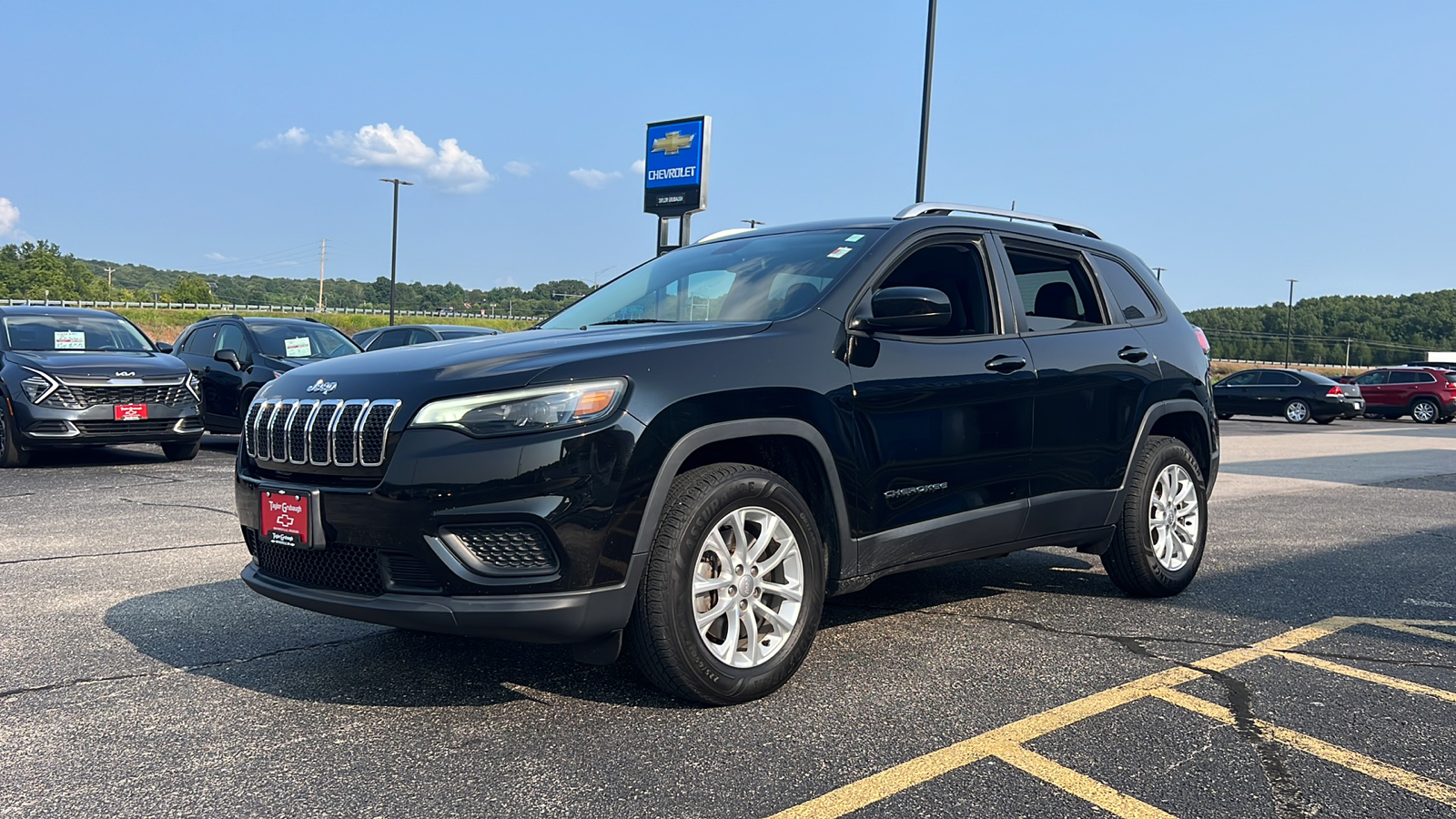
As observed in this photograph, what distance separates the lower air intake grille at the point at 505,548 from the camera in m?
3.25

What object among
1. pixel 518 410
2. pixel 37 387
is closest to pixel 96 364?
pixel 37 387

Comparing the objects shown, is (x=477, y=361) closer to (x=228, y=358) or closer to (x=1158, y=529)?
(x=1158, y=529)

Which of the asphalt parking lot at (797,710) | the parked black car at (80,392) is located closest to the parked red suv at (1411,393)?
the asphalt parking lot at (797,710)

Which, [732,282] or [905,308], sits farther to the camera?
[732,282]

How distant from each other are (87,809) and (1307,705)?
145 inches

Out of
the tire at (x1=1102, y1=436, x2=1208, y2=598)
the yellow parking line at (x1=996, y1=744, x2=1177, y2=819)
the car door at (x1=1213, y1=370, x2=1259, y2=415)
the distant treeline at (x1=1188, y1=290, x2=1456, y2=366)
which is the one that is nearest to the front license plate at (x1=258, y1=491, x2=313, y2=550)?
the yellow parking line at (x1=996, y1=744, x2=1177, y2=819)

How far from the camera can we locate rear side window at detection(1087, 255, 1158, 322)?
554 cm

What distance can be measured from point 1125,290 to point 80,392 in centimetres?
966

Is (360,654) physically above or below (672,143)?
below

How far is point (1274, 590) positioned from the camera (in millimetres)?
5734

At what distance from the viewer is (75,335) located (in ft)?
38.0

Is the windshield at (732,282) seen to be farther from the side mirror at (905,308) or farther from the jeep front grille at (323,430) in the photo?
the jeep front grille at (323,430)

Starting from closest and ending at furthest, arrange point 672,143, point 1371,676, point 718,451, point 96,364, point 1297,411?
point 718,451 → point 1371,676 → point 96,364 → point 672,143 → point 1297,411

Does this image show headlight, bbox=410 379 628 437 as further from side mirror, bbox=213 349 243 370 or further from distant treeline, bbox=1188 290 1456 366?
distant treeline, bbox=1188 290 1456 366
